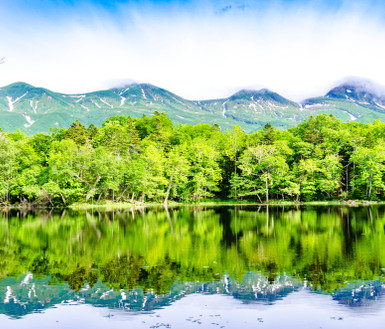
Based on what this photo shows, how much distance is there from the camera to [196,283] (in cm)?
1220

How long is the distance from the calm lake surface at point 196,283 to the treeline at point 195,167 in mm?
40305

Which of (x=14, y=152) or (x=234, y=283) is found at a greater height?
(x=14, y=152)

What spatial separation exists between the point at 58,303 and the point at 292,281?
7851mm

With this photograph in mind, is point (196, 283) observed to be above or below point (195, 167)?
below

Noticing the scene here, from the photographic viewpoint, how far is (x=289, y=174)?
64.1 m

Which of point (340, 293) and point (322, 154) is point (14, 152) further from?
point (340, 293)

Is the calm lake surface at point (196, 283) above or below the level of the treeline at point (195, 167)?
below

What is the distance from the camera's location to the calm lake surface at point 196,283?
9.34 m

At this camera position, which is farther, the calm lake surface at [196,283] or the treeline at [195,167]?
the treeline at [195,167]

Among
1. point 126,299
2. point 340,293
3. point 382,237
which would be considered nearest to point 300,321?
point 340,293

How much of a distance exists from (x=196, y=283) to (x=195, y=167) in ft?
185

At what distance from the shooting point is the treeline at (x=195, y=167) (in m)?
60.3

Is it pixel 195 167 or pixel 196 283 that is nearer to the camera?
pixel 196 283

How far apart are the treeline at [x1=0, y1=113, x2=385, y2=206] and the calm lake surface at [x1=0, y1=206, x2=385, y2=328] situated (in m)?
40.3
